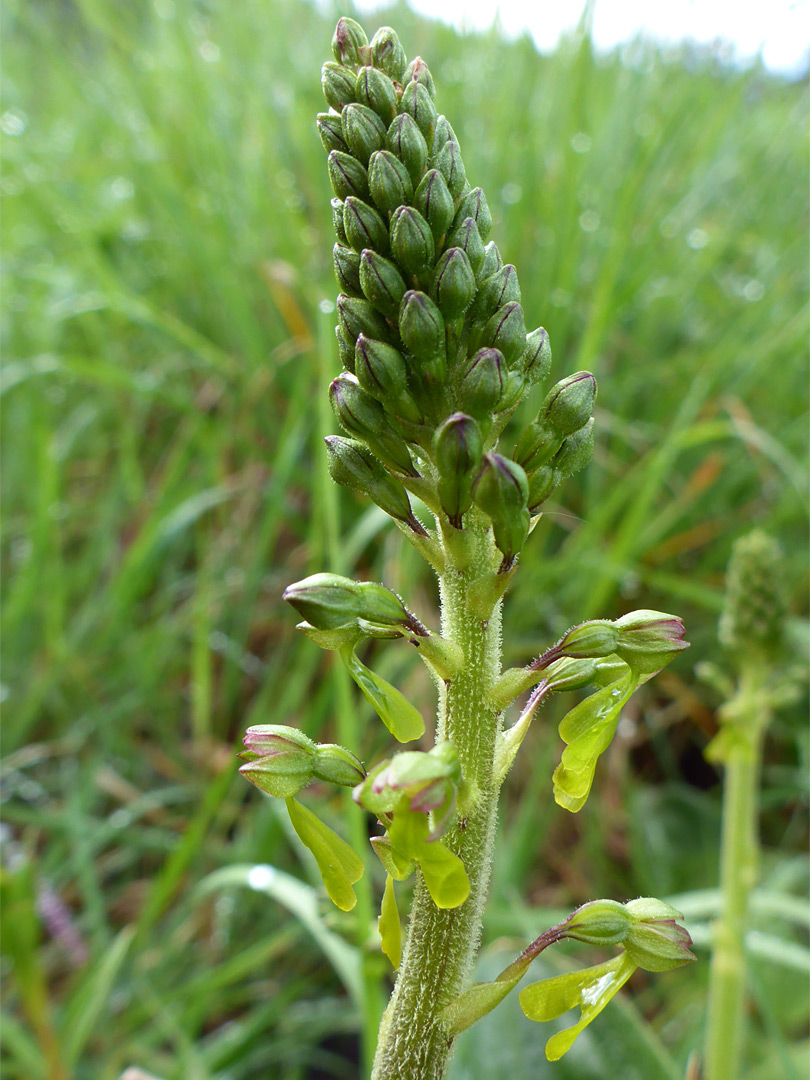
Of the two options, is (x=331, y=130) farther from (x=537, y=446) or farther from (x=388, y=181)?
(x=537, y=446)

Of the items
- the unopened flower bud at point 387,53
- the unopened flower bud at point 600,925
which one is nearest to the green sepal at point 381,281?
the unopened flower bud at point 387,53

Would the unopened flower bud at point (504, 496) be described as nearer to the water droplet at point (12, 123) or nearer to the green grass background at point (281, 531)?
the green grass background at point (281, 531)

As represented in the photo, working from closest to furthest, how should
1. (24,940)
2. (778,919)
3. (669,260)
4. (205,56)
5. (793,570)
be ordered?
(24,940) < (778,919) < (793,570) < (669,260) < (205,56)

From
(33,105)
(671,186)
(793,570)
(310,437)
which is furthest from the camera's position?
(33,105)

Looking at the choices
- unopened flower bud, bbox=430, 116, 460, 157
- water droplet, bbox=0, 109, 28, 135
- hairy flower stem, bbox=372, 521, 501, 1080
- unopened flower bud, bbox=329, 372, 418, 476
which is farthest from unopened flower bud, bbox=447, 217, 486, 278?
water droplet, bbox=0, 109, 28, 135

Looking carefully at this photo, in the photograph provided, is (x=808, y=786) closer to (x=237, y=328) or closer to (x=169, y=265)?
(x=237, y=328)

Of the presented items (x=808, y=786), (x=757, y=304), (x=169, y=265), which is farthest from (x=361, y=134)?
(x=169, y=265)
